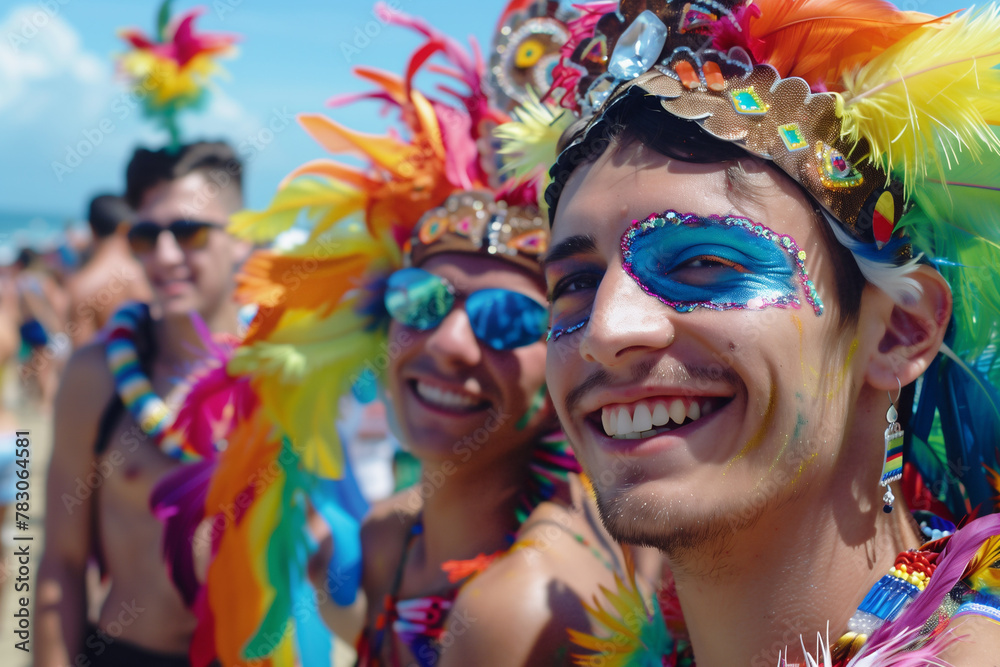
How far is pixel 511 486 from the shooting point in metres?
2.59

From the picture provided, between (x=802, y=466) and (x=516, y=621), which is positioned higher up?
(x=802, y=466)

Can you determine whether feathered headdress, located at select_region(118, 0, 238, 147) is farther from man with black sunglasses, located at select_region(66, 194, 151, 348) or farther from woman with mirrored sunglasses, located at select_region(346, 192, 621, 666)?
man with black sunglasses, located at select_region(66, 194, 151, 348)

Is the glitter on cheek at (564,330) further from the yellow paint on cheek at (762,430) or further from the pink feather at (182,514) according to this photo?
the pink feather at (182,514)

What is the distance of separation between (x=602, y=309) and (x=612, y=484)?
333 millimetres

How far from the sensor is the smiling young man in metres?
1.49

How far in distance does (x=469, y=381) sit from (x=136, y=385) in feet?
6.94

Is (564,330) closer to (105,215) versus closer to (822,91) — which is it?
(822,91)

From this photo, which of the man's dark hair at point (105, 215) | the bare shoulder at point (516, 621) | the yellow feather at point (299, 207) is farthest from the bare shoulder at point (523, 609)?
the man's dark hair at point (105, 215)

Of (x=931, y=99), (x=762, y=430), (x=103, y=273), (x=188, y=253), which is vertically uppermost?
(x=931, y=99)

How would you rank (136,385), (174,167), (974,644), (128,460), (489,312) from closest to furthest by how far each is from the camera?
(974,644), (489,312), (128,460), (136,385), (174,167)

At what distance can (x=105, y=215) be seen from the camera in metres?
7.61

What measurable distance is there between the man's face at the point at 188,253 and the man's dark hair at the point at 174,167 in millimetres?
43

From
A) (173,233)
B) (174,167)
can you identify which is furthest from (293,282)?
(174,167)

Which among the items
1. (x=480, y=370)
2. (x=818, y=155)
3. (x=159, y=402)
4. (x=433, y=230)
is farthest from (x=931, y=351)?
(x=159, y=402)
